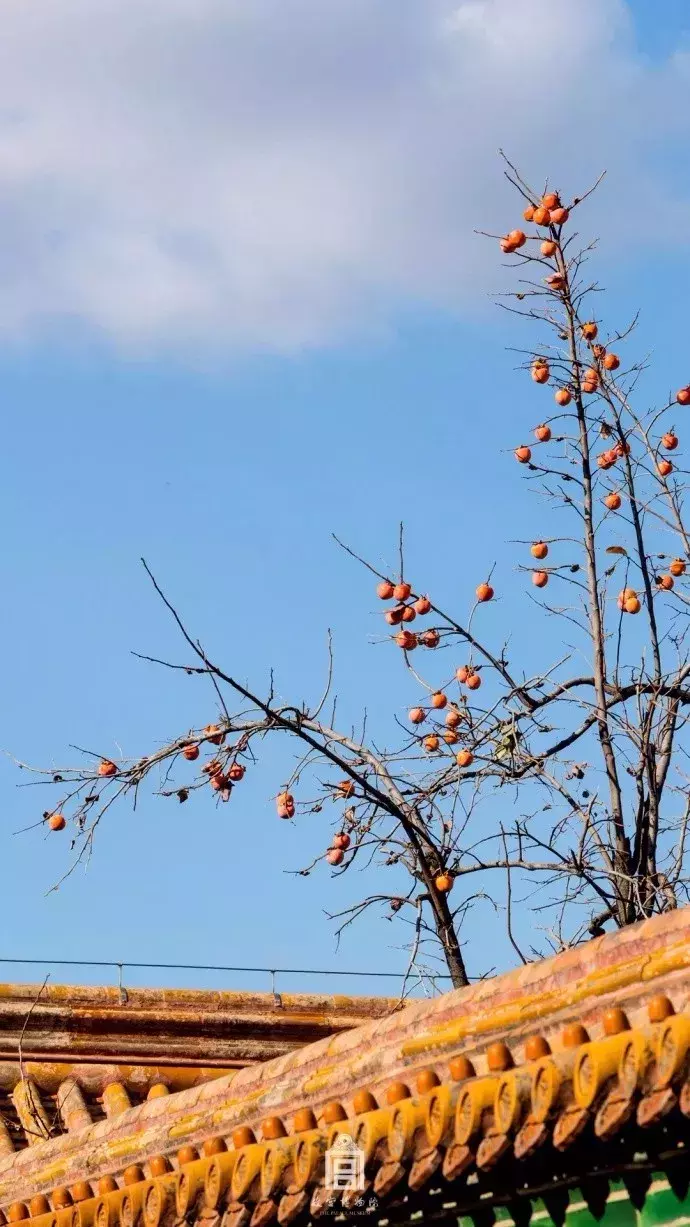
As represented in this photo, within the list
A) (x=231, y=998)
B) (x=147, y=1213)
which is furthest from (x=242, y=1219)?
(x=231, y=998)

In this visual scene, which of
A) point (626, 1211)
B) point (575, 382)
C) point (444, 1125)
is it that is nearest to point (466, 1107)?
point (444, 1125)

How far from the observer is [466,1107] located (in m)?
4.66

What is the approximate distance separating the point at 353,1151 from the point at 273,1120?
0.61m

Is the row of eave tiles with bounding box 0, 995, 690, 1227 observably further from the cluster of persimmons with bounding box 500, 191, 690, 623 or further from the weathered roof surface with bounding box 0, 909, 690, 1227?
the cluster of persimmons with bounding box 500, 191, 690, 623

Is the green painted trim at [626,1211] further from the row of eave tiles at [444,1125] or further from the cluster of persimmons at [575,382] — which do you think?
the cluster of persimmons at [575,382]

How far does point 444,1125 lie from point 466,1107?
0.12m

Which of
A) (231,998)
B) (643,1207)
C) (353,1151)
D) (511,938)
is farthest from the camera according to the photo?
(231,998)

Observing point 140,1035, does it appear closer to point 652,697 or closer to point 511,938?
point 511,938

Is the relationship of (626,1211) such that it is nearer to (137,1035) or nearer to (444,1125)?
(444,1125)

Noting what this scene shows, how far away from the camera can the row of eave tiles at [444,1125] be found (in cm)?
416

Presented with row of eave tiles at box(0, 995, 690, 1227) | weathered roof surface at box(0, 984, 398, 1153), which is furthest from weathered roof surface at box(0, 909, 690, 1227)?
weathered roof surface at box(0, 984, 398, 1153)

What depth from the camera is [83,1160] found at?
7375 millimetres

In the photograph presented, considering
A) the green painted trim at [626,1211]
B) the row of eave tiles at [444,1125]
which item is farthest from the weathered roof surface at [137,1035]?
the green painted trim at [626,1211]

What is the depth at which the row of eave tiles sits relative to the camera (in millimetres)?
4156
